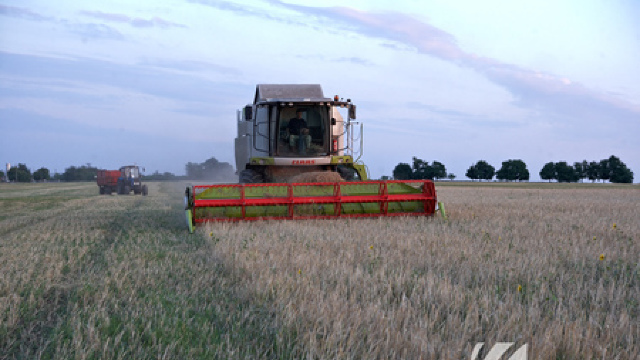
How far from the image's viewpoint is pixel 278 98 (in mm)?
12172

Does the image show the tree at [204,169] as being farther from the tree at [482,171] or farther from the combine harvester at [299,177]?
the tree at [482,171]

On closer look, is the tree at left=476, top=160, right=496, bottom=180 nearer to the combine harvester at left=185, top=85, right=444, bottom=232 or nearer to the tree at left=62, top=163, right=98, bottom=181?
the tree at left=62, top=163, right=98, bottom=181

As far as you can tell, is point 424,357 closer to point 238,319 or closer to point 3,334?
point 238,319

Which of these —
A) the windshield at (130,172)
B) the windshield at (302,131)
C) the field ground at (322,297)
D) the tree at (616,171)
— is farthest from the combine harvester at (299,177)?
the tree at (616,171)

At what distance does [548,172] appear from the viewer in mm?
126625

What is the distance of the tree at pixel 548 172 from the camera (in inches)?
4969

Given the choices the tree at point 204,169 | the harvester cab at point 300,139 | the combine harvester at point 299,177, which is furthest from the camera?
the tree at point 204,169

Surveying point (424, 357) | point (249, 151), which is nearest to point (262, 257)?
point (424, 357)

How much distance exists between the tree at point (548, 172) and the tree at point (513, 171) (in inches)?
275

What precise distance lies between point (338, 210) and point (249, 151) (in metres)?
3.94

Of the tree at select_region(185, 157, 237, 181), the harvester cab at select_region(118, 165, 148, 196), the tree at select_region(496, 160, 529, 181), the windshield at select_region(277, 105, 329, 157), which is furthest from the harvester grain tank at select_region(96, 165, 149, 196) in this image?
the tree at select_region(496, 160, 529, 181)

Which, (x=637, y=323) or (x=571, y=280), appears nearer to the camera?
(x=637, y=323)

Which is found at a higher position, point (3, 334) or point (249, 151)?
point (249, 151)

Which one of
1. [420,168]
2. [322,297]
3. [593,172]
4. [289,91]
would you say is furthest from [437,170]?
[322,297]
